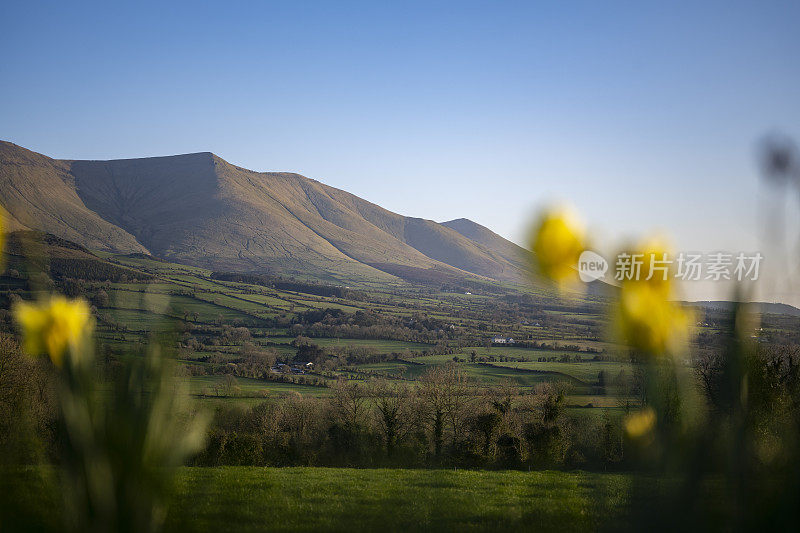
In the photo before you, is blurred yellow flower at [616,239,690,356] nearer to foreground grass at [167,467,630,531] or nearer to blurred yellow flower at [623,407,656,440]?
blurred yellow flower at [623,407,656,440]

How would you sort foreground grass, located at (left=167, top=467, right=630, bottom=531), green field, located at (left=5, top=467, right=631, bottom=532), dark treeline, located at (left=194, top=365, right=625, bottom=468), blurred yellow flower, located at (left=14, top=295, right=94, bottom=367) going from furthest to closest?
dark treeline, located at (left=194, top=365, right=625, bottom=468) < foreground grass, located at (left=167, top=467, right=630, bottom=531) < green field, located at (left=5, top=467, right=631, bottom=532) < blurred yellow flower, located at (left=14, top=295, right=94, bottom=367)

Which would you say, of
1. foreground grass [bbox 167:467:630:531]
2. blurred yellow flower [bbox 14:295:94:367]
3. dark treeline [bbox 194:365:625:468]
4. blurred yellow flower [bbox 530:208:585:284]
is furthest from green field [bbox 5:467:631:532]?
dark treeline [bbox 194:365:625:468]

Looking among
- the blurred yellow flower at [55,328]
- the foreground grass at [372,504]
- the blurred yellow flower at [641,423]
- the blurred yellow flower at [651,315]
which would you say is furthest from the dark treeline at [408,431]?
the blurred yellow flower at [55,328]

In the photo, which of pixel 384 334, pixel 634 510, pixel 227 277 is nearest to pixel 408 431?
pixel 634 510

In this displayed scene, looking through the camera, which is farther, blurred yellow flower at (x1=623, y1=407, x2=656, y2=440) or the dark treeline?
the dark treeline

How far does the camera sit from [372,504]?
37.2ft

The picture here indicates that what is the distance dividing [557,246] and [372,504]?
11.0 meters

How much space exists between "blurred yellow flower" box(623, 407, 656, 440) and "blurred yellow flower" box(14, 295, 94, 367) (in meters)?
1.63

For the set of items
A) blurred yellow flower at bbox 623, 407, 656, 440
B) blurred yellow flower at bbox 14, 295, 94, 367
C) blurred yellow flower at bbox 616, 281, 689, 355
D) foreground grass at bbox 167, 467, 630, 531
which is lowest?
foreground grass at bbox 167, 467, 630, 531

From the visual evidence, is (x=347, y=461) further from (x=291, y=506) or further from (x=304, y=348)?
(x=304, y=348)

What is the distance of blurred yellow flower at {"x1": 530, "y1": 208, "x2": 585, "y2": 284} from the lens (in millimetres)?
1637

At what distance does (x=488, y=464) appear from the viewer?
2916cm

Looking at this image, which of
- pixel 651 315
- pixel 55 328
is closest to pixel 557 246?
pixel 651 315

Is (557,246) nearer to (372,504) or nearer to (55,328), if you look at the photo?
(55,328)
